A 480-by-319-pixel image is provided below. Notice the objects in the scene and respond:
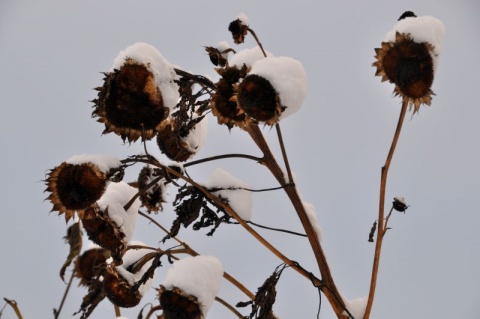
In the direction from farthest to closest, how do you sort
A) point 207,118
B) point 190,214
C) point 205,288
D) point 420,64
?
point 207,118
point 190,214
point 205,288
point 420,64

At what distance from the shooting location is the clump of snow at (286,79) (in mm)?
1582

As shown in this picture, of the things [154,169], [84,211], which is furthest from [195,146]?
[84,211]

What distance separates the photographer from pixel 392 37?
1.65m

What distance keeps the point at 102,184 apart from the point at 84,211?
14cm

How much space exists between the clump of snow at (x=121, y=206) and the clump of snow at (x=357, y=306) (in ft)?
2.77

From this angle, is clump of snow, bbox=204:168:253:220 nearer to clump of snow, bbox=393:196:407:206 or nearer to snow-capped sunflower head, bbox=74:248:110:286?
clump of snow, bbox=393:196:407:206

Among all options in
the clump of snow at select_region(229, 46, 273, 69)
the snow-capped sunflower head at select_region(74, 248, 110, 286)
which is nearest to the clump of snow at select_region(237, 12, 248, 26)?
the clump of snow at select_region(229, 46, 273, 69)

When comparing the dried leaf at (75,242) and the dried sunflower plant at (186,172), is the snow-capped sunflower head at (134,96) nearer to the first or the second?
the dried sunflower plant at (186,172)

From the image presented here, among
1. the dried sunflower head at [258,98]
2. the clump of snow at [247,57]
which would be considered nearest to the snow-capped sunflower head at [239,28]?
the clump of snow at [247,57]

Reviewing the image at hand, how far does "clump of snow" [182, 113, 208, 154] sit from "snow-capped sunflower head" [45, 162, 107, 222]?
1.57ft

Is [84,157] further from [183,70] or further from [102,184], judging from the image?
[183,70]

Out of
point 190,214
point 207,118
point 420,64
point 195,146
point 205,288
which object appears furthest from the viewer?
point 207,118

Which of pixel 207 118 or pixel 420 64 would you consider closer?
pixel 420 64

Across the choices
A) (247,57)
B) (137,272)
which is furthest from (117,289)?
(247,57)
